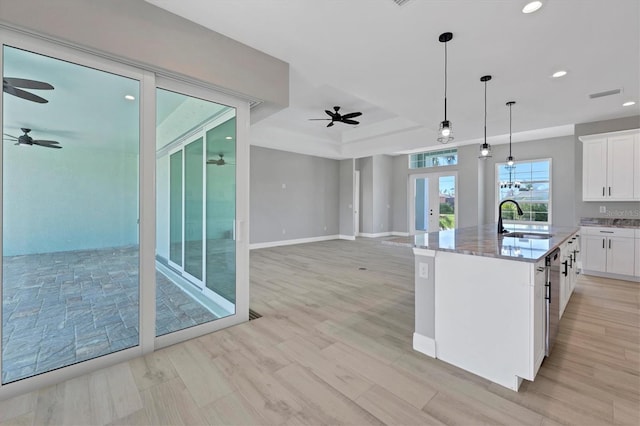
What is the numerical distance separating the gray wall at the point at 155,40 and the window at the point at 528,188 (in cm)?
792

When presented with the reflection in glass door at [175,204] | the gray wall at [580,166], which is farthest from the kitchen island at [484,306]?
the gray wall at [580,166]

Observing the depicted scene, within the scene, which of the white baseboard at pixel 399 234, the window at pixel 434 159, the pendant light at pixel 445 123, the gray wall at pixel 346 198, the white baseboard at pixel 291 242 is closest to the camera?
the pendant light at pixel 445 123

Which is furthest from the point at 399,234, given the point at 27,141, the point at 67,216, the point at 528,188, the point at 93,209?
the point at 27,141

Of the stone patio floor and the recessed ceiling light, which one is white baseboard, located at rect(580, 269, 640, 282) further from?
the stone patio floor

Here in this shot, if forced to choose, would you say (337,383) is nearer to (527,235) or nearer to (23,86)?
(527,235)

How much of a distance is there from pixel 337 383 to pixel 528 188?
28.5 ft

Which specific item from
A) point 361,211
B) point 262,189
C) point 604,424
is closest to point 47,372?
point 604,424

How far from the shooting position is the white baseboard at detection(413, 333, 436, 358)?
7.52ft

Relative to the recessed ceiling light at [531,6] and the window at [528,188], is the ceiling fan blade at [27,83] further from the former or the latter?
the window at [528,188]

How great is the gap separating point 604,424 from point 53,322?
3828 mm

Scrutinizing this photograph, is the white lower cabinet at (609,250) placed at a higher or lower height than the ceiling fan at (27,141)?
lower

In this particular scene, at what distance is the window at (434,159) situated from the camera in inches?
361

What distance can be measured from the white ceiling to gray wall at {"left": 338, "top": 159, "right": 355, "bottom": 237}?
4601 millimetres

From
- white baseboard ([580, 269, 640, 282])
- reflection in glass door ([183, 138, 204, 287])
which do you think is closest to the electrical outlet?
reflection in glass door ([183, 138, 204, 287])
